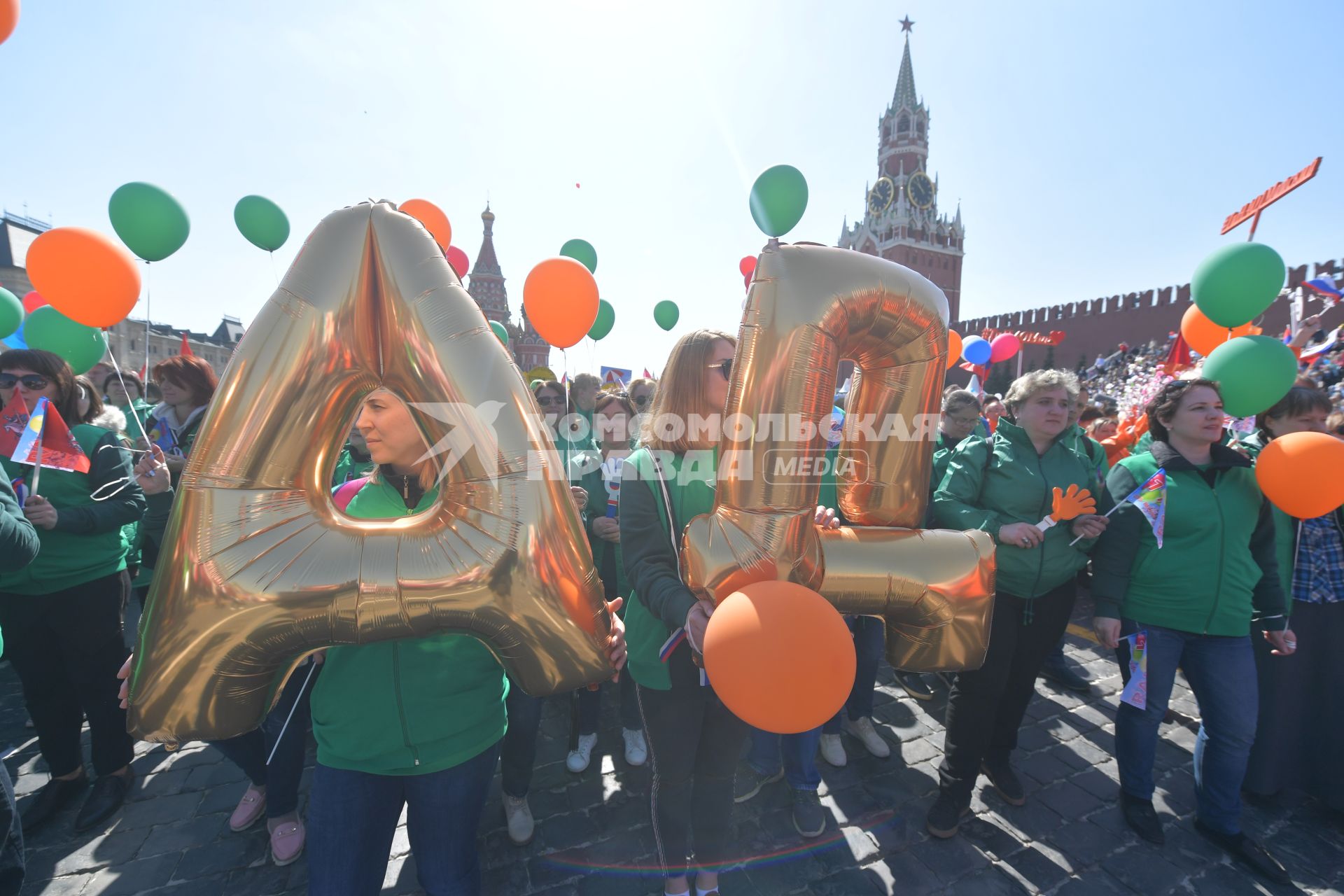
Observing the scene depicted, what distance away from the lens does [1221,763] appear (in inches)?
102

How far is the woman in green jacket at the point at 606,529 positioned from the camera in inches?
129

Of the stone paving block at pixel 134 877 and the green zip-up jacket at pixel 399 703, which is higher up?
the green zip-up jacket at pixel 399 703

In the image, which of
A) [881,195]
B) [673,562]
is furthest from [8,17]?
[881,195]

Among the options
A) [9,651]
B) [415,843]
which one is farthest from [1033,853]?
[9,651]

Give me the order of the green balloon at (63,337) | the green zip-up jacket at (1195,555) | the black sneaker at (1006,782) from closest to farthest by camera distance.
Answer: the green zip-up jacket at (1195,555) < the black sneaker at (1006,782) < the green balloon at (63,337)

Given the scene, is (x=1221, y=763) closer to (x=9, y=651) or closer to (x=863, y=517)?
(x=863, y=517)

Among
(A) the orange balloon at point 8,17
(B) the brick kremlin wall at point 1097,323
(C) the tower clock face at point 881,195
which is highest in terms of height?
(C) the tower clock face at point 881,195

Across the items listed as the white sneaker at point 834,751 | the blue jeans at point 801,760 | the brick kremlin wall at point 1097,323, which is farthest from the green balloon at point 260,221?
the brick kremlin wall at point 1097,323

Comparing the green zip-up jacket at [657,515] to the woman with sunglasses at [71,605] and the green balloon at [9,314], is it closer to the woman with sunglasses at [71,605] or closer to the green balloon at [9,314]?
the woman with sunglasses at [71,605]

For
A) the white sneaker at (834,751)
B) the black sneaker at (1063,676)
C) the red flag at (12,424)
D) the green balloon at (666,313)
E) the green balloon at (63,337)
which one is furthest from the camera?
the green balloon at (666,313)

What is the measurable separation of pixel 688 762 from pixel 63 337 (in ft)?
16.9

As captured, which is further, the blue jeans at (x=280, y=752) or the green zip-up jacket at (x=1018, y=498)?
the green zip-up jacket at (x=1018, y=498)

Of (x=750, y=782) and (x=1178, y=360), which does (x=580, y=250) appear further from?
(x=1178, y=360)

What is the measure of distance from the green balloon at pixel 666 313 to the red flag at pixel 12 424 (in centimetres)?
616
